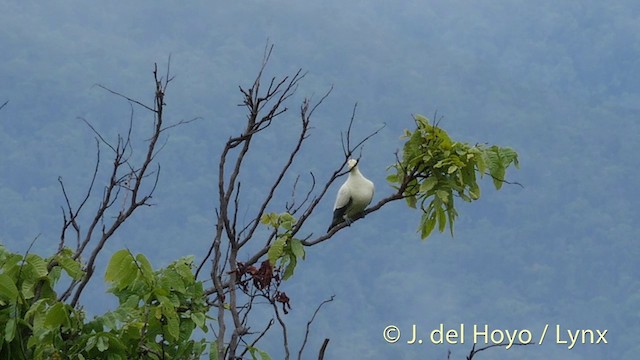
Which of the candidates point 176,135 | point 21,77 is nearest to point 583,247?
point 176,135

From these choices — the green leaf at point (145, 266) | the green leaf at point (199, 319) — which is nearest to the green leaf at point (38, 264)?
the green leaf at point (145, 266)

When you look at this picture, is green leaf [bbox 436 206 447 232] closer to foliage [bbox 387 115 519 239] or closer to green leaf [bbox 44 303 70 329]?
foliage [bbox 387 115 519 239]

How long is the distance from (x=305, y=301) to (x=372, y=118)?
823 inches

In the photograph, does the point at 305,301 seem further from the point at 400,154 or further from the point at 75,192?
the point at 400,154

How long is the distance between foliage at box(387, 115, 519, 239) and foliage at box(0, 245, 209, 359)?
1105mm

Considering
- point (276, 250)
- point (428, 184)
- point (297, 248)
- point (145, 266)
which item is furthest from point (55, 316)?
point (428, 184)

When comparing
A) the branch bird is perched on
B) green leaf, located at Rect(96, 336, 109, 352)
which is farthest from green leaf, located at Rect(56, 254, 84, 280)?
the branch bird is perched on

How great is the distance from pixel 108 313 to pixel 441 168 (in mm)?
1581

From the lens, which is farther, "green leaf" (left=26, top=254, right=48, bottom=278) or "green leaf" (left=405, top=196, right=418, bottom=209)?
"green leaf" (left=405, top=196, right=418, bottom=209)

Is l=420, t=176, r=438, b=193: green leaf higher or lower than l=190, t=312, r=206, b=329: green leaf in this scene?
higher

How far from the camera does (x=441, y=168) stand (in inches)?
228

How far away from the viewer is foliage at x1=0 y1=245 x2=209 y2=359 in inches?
206

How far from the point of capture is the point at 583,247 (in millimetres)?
84562

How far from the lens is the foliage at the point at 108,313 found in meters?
5.24
